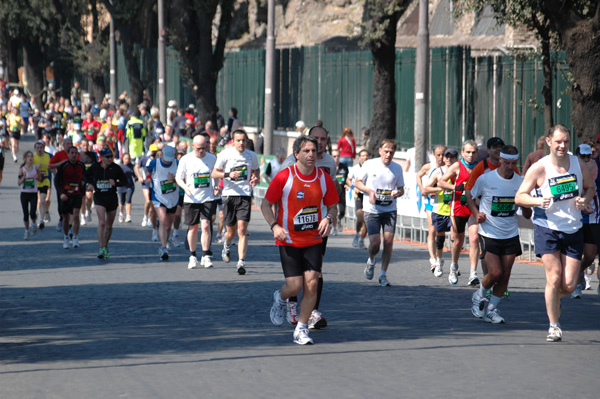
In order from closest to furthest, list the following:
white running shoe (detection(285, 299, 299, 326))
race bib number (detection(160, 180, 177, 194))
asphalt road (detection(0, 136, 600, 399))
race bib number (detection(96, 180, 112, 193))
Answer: asphalt road (detection(0, 136, 600, 399))
white running shoe (detection(285, 299, 299, 326))
race bib number (detection(160, 180, 177, 194))
race bib number (detection(96, 180, 112, 193))

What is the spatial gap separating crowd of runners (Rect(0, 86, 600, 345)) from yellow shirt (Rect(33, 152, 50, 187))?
0.08 feet

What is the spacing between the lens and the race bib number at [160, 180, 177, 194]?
17.0 m

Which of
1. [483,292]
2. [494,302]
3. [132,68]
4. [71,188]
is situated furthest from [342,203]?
[132,68]

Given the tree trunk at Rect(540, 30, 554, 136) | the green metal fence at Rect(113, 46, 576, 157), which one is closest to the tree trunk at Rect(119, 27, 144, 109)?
the green metal fence at Rect(113, 46, 576, 157)

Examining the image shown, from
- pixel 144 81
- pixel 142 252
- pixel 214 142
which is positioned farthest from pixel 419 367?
pixel 144 81

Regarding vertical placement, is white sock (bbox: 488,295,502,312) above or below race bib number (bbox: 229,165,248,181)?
below

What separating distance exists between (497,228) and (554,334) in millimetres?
1611

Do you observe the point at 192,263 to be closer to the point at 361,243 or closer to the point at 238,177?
the point at 238,177

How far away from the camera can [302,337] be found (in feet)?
31.7

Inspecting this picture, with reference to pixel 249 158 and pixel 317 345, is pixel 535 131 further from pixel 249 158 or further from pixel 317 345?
pixel 317 345

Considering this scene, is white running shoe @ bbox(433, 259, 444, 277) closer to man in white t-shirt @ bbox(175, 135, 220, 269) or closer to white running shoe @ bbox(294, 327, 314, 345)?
man in white t-shirt @ bbox(175, 135, 220, 269)

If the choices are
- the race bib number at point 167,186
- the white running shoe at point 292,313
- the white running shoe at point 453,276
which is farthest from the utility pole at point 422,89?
the white running shoe at point 292,313

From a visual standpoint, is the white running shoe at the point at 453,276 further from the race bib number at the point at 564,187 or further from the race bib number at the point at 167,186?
the race bib number at the point at 167,186

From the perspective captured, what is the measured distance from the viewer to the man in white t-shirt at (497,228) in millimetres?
10961
